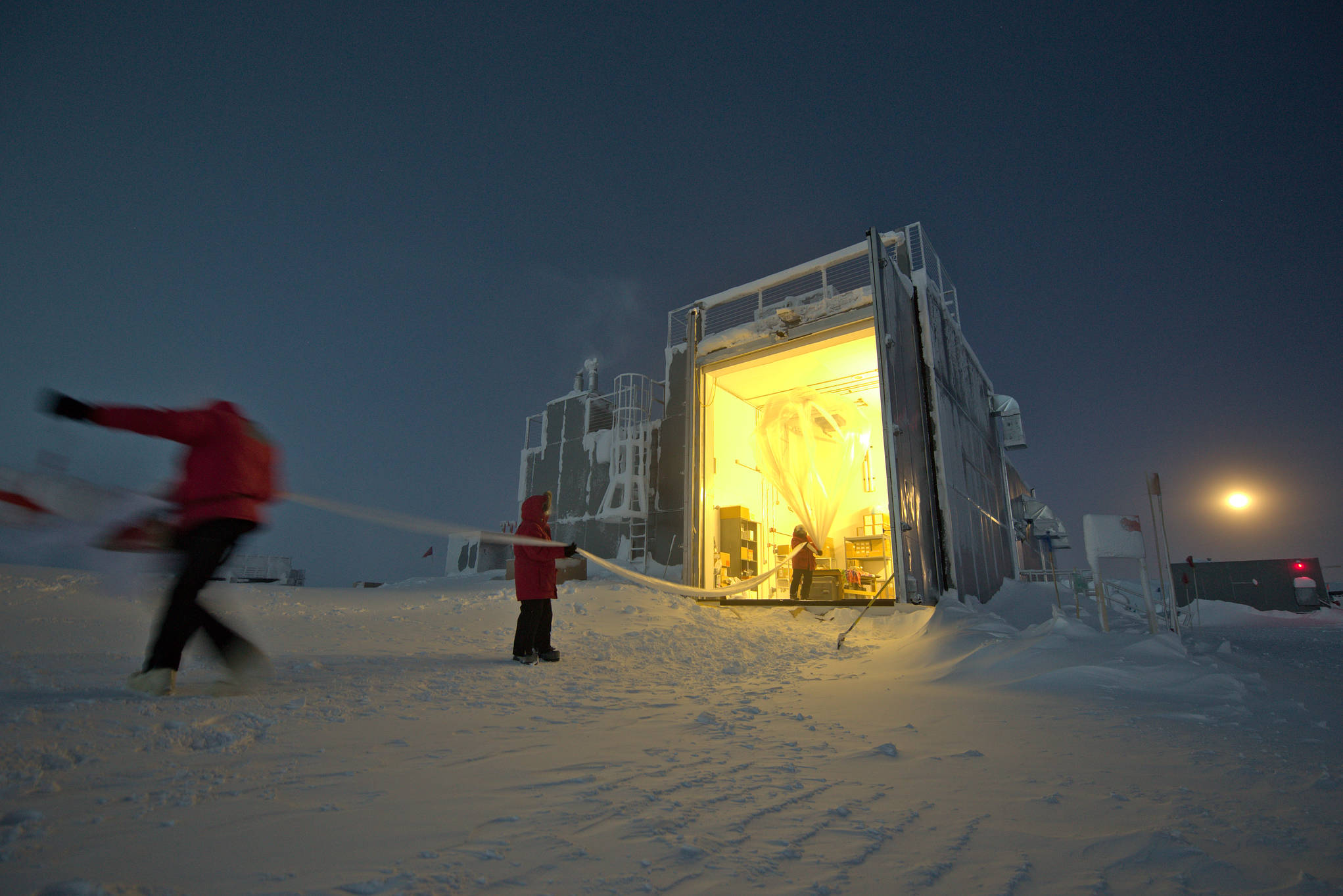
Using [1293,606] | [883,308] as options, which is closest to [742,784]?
[883,308]

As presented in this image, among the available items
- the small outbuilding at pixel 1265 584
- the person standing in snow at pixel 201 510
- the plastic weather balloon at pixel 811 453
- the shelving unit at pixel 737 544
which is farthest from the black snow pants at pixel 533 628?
the small outbuilding at pixel 1265 584

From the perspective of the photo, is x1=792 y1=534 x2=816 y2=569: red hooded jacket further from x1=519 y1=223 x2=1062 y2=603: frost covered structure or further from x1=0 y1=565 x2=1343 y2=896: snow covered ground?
x1=0 y1=565 x2=1343 y2=896: snow covered ground

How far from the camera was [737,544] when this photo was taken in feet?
45.1

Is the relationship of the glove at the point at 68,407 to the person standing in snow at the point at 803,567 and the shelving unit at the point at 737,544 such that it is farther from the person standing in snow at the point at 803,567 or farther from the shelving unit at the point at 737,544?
the shelving unit at the point at 737,544

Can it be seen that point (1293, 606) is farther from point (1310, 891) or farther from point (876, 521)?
point (1310, 891)

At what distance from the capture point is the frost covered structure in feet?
A: 34.5

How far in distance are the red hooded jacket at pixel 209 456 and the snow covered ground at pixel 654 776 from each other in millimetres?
532

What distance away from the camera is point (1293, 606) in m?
23.6

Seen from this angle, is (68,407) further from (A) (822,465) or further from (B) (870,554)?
(B) (870,554)

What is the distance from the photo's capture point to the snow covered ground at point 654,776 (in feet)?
4.94

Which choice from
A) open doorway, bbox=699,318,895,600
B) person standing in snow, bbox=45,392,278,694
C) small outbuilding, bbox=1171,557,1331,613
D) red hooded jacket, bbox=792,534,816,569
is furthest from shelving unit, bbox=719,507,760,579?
small outbuilding, bbox=1171,557,1331,613

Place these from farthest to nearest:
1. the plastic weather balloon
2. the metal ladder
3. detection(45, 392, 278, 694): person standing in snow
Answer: the metal ladder, the plastic weather balloon, detection(45, 392, 278, 694): person standing in snow

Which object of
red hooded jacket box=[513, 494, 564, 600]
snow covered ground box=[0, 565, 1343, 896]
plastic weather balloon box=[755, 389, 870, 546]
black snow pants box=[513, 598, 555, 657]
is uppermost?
plastic weather balloon box=[755, 389, 870, 546]

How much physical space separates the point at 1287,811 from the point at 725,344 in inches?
444
